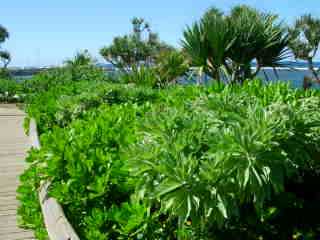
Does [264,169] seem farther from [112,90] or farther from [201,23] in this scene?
[201,23]

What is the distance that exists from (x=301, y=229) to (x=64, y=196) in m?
1.49

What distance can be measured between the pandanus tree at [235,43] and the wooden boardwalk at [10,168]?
153 inches

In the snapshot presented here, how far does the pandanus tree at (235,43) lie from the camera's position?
9.64 m

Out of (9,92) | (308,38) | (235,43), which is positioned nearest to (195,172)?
(235,43)

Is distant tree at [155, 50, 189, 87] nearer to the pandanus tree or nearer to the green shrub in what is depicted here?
the pandanus tree

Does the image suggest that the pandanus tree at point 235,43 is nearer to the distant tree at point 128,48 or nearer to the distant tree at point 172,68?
the distant tree at point 172,68

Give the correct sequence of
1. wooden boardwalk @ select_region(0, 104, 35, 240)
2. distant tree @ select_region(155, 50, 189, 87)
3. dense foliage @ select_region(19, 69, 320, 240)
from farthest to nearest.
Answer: distant tree @ select_region(155, 50, 189, 87) < wooden boardwalk @ select_region(0, 104, 35, 240) < dense foliage @ select_region(19, 69, 320, 240)

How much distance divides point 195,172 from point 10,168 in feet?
16.0

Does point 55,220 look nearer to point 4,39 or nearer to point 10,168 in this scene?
point 10,168

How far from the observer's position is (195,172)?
94.3 inches

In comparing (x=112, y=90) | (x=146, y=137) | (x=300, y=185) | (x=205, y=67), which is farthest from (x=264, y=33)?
(x=146, y=137)

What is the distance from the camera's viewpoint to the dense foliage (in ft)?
7.77

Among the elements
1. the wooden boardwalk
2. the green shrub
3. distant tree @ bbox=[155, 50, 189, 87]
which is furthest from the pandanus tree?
the green shrub

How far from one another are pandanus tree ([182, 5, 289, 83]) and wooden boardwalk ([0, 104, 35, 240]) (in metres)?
3.89
